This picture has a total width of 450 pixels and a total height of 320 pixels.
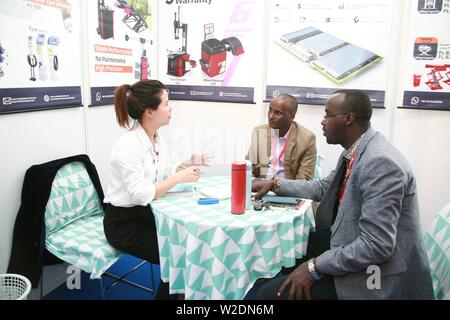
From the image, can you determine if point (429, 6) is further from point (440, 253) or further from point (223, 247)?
point (223, 247)

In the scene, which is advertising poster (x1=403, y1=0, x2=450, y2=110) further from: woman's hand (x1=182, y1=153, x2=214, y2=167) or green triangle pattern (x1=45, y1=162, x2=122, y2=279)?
green triangle pattern (x1=45, y1=162, x2=122, y2=279)

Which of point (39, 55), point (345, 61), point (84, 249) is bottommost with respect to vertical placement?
point (84, 249)

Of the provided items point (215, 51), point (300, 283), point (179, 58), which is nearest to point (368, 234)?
point (300, 283)

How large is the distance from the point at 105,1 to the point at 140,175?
6.06 feet

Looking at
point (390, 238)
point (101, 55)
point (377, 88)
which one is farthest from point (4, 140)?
point (377, 88)

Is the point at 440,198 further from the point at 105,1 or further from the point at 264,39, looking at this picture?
the point at 105,1

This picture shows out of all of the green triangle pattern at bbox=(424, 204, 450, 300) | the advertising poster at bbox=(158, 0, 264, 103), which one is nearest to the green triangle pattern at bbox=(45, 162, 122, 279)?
the green triangle pattern at bbox=(424, 204, 450, 300)

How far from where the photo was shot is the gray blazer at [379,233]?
1452 millimetres

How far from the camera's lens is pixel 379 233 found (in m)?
1.46

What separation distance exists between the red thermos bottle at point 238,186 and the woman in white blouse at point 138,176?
0.44m

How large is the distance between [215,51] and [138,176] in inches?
92.1

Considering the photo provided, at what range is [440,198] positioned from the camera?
11.7ft

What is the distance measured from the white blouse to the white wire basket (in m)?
0.62

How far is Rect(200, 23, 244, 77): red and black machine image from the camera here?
393 centimetres
